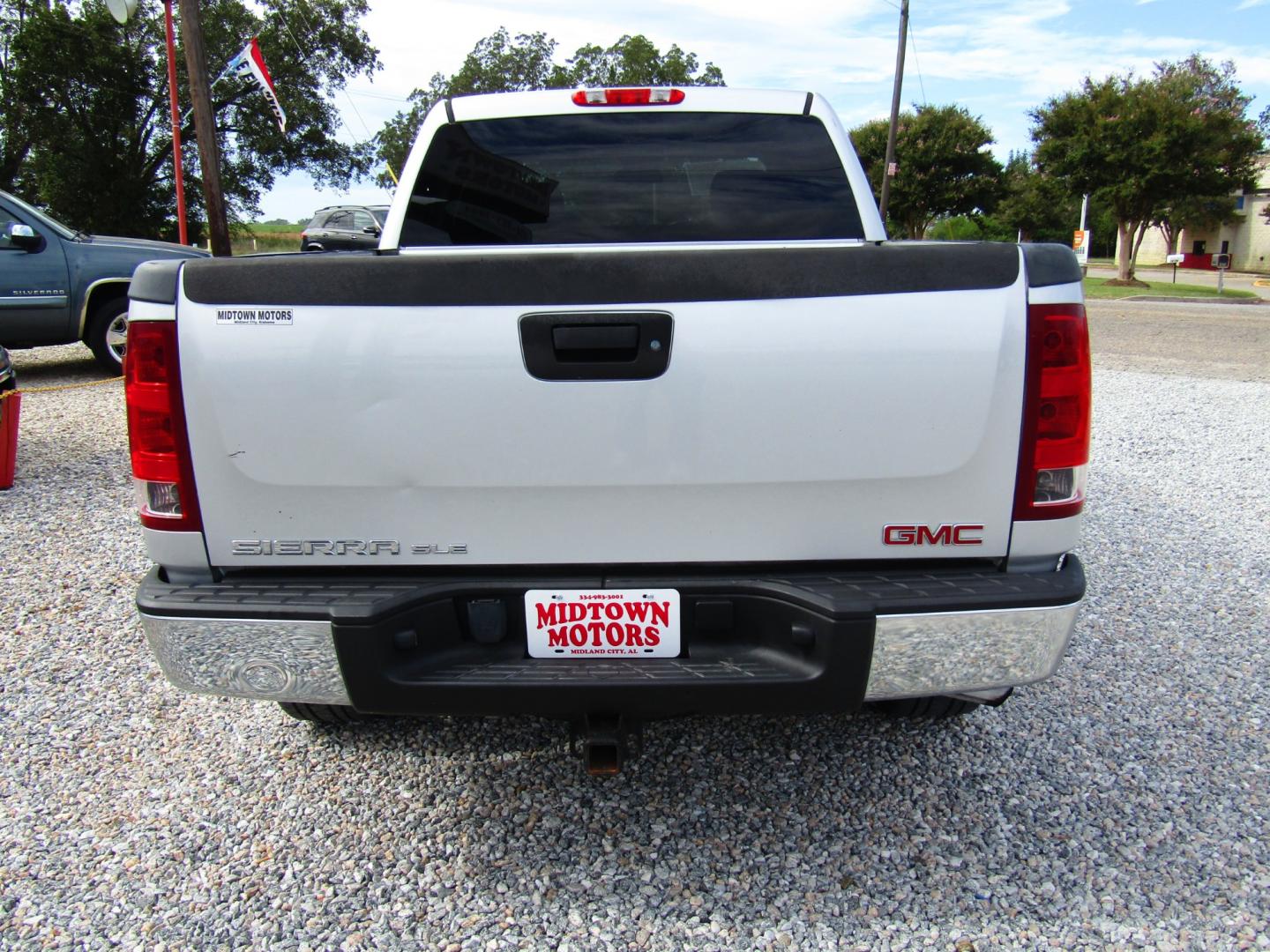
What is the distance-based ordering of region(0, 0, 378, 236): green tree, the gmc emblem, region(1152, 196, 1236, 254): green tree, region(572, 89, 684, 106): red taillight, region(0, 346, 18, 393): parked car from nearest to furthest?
the gmc emblem < region(572, 89, 684, 106): red taillight < region(0, 346, 18, 393): parked car < region(0, 0, 378, 236): green tree < region(1152, 196, 1236, 254): green tree

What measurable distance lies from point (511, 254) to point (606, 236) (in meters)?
1.48

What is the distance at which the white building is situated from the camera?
177 feet

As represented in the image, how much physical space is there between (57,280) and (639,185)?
800 cm

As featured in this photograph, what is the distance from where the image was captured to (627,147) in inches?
138

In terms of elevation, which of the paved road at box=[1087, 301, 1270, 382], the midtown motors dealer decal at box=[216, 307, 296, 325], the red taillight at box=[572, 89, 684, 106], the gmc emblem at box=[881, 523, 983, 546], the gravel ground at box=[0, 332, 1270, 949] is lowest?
the paved road at box=[1087, 301, 1270, 382]

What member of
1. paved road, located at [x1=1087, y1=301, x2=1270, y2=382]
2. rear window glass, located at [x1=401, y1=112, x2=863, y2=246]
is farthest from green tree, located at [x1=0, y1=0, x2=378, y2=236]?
rear window glass, located at [x1=401, y1=112, x2=863, y2=246]

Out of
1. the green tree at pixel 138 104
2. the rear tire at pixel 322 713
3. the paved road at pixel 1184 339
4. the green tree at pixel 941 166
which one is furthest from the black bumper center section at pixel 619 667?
the green tree at pixel 941 166

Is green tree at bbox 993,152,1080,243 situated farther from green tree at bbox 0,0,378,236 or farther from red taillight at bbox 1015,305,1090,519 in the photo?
red taillight at bbox 1015,305,1090,519

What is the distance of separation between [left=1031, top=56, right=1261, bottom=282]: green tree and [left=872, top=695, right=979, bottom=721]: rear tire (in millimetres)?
31739

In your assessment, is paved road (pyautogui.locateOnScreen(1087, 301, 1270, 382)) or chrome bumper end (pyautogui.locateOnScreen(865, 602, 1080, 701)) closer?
chrome bumper end (pyautogui.locateOnScreen(865, 602, 1080, 701))

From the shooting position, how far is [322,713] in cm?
288

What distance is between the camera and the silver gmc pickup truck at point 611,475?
2002mm

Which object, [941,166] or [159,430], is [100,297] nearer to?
[159,430]

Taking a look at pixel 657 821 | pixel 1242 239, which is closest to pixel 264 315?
pixel 657 821
